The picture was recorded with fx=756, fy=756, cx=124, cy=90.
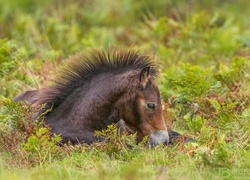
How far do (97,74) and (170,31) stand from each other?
19.3 ft

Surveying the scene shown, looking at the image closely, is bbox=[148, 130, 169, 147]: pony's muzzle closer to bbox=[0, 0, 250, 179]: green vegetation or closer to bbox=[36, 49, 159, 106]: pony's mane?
bbox=[0, 0, 250, 179]: green vegetation

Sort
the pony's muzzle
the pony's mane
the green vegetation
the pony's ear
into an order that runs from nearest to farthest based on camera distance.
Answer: the green vegetation → the pony's muzzle → the pony's ear → the pony's mane

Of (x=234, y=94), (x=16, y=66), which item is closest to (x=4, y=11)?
(x=16, y=66)

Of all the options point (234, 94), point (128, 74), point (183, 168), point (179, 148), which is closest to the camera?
Result: point (183, 168)

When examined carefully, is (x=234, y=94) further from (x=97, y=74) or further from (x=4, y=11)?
(x=4, y=11)

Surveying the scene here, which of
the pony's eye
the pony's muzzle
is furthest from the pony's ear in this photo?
the pony's muzzle

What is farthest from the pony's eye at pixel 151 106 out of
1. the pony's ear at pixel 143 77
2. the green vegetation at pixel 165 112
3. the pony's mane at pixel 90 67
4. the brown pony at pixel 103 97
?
the pony's mane at pixel 90 67

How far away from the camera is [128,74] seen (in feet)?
33.7

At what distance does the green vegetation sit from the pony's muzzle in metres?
0.22

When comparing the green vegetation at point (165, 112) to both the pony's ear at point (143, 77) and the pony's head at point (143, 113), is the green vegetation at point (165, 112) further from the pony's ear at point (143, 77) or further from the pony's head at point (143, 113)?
the pony's ear at point (143, 77)

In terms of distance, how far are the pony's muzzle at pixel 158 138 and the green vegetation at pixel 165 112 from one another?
0.74 feet

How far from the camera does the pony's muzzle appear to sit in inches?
391

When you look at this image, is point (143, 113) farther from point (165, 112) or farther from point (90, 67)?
point (165, 112)

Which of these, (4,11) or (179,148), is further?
(4,11)
